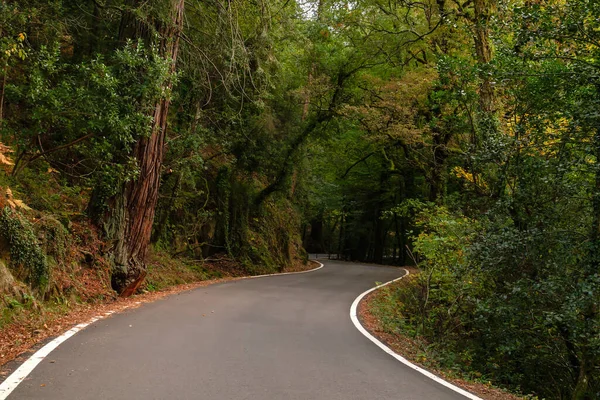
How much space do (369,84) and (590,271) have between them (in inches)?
650

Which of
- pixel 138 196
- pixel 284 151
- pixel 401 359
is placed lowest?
pixel 401 359

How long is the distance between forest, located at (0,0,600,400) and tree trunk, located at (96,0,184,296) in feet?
0.14

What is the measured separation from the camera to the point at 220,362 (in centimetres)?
570

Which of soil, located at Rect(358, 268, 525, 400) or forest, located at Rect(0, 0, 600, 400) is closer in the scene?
soil, located at Rect(358, 268, 525, 400)

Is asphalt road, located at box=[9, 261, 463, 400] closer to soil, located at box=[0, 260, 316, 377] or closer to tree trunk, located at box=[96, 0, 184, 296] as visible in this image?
soil, located at box=[0, 260, 316, 377]

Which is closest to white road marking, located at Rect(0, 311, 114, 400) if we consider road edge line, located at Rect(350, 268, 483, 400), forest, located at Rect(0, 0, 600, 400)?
forest, located at Rect(0, 0, 600, 400)

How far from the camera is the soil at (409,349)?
19.0 feet

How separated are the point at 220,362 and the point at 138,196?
680cm

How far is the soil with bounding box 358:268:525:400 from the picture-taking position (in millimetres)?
5785

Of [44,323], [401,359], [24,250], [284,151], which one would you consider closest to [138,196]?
[24,250]

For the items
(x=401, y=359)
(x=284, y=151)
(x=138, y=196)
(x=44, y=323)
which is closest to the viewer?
(x=401, y=359)

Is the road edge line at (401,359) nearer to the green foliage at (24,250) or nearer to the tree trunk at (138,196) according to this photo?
the tree trunk at (138,196)

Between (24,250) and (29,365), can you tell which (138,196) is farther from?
(29,365)

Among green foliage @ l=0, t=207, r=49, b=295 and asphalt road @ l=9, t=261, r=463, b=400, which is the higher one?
green foliage @ l=0, t=207, r=49, b=295
